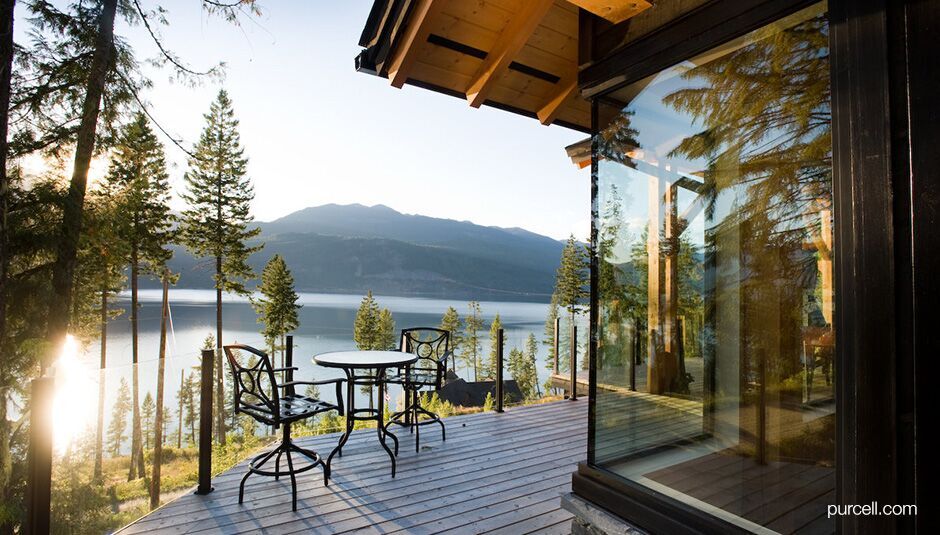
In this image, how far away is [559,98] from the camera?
11.0 ft

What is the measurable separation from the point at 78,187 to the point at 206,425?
4.92 metres

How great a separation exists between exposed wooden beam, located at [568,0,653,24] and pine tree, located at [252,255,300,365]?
933 inches

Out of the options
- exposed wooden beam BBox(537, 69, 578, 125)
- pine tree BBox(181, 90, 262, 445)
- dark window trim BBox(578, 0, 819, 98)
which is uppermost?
pine tree BBox(181, 90, 262, 445)

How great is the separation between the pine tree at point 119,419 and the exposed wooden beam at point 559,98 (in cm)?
407

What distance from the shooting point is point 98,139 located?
19.4 ft

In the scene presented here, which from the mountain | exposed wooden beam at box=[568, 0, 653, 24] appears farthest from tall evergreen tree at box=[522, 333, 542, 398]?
the mountain

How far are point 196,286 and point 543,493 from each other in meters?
83.3

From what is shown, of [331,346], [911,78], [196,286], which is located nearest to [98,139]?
[911,78]

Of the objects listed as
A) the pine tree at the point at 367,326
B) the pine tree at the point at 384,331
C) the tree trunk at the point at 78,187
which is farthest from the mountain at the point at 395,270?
the tree trunk at the point at 78,187

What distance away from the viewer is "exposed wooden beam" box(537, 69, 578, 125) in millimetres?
3201

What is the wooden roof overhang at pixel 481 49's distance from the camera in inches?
103

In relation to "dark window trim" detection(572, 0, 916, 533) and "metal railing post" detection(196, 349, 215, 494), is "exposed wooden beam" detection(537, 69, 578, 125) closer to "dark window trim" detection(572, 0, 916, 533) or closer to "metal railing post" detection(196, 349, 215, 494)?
"dark window trim" detection(572, 0, 916, 533)

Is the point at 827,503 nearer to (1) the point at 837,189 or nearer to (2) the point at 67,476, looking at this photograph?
(1) the point at 837,189

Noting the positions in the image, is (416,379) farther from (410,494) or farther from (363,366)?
(410,494)
